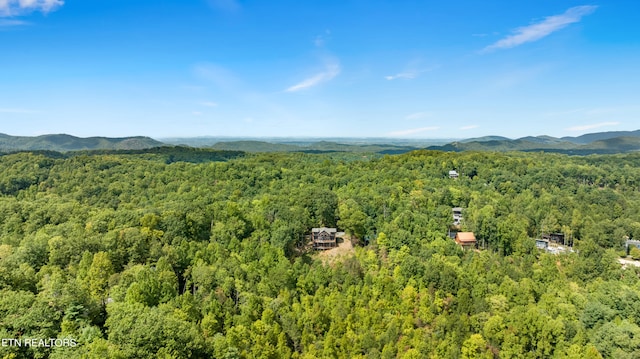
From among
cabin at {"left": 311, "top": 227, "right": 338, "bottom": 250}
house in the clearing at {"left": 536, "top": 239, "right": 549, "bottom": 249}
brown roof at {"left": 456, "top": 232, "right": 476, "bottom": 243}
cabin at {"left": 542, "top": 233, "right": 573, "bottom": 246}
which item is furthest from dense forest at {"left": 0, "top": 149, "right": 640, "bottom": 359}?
house in the clearing at {"left": 536, "top": 239, "right": 549, "bottom": 249}

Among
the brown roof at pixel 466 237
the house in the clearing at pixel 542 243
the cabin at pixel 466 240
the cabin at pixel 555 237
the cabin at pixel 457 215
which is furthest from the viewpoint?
the cabin at pixel 555 237

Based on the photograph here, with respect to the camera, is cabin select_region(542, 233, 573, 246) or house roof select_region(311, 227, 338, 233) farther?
cabin select_region(542, 233, 573, 246)

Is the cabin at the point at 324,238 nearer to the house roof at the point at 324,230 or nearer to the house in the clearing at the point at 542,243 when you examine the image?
the house roof at the point at 324,230

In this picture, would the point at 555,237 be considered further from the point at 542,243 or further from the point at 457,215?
the point at 457,215

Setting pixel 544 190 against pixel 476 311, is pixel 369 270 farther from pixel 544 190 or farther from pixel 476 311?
pixel 544 190

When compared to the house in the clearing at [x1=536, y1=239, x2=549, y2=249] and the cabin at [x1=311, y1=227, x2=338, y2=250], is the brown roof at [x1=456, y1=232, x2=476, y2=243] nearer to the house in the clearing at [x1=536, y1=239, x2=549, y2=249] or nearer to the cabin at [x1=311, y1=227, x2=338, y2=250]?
the house in the clearing at [x1=536, y1=239, x2=549, y2=249]

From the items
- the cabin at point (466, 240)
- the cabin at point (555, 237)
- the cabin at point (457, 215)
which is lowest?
the cabin at point (555, 237)

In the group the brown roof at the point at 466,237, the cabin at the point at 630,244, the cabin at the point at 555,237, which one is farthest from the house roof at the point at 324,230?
the cabin at the point at 630,244

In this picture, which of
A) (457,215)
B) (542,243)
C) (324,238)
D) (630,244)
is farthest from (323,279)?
(630,244)
